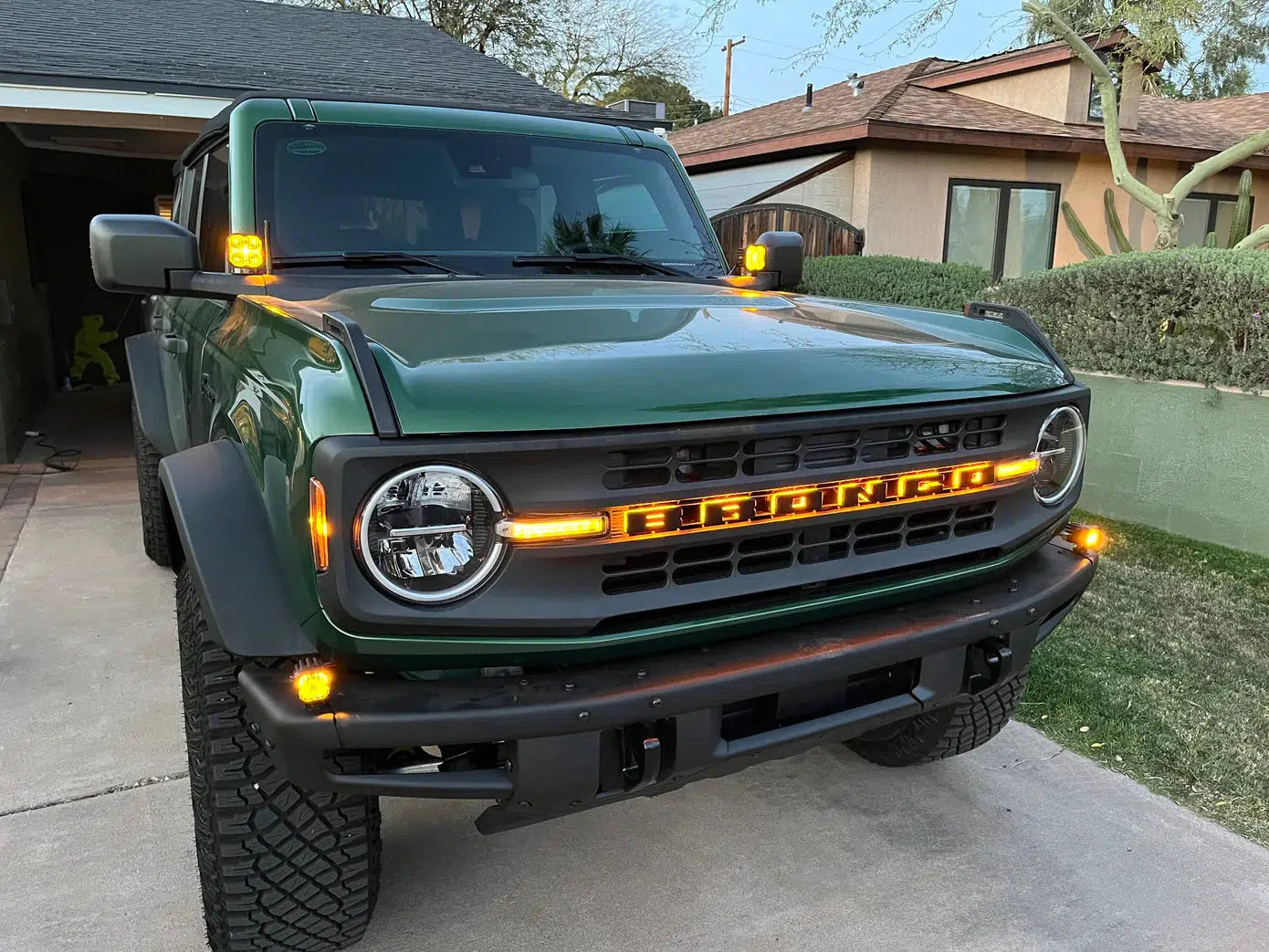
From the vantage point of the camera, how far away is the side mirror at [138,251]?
2.55 m

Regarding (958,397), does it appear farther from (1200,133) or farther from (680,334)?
(1200,133)

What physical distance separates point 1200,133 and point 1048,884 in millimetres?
15165

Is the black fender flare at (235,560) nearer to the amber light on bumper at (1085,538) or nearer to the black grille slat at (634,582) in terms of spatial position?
the black grille slat at (634,582)

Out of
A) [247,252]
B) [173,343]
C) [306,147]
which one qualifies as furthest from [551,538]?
[173,343]

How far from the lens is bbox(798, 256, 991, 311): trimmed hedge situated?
861 centimetres

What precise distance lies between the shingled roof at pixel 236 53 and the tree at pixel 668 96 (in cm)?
1783

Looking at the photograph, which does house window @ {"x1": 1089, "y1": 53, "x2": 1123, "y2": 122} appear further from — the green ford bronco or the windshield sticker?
the windshield sticker

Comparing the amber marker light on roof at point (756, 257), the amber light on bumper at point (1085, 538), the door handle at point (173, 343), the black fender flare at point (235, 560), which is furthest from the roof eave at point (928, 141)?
the black fender flare at point (235, 560)

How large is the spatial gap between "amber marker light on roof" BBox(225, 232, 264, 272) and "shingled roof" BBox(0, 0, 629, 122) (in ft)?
10.1

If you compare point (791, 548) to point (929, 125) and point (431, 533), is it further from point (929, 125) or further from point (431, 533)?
point (929, 125)

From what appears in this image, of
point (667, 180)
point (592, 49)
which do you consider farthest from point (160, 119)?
point (592, 49)

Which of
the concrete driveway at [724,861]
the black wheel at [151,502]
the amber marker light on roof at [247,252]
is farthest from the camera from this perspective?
the black wheel at [151,502]

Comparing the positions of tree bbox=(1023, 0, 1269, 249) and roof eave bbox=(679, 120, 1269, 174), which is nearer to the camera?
tree bbox=(1023, 0, 1269, 249)

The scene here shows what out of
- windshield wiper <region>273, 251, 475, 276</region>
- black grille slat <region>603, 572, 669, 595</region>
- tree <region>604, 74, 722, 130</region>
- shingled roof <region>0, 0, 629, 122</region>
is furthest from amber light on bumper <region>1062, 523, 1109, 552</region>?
tree <region>604, 74, 722, 130</region>
